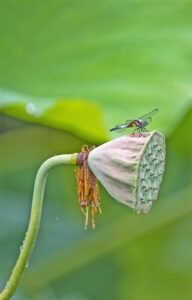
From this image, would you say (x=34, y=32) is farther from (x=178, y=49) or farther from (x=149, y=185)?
(x=149, y=185)

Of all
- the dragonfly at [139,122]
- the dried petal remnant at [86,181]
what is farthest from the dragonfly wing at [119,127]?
the dried petal remnant at [86,181]

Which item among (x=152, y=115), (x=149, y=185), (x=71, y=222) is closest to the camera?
(x=149, y=185)

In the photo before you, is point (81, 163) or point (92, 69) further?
point (92, 69)

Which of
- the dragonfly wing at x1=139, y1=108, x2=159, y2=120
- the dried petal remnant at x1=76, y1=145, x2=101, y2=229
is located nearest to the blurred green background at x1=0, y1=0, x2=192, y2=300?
the dragonfly wing at x1=139, y1=108, x2=159, y2=120

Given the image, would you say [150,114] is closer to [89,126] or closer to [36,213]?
[89,126]

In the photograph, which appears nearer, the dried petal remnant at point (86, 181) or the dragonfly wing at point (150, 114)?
the dried petal remnant at point (86, 181)

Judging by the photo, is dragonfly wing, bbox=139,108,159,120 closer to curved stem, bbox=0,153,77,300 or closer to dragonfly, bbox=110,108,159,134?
dragonfly, bbox=110,108,159,134

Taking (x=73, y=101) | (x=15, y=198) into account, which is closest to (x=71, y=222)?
(x=15, y=198)

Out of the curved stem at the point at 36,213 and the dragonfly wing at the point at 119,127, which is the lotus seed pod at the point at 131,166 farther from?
the dragonfly wing at the point at 119,127
